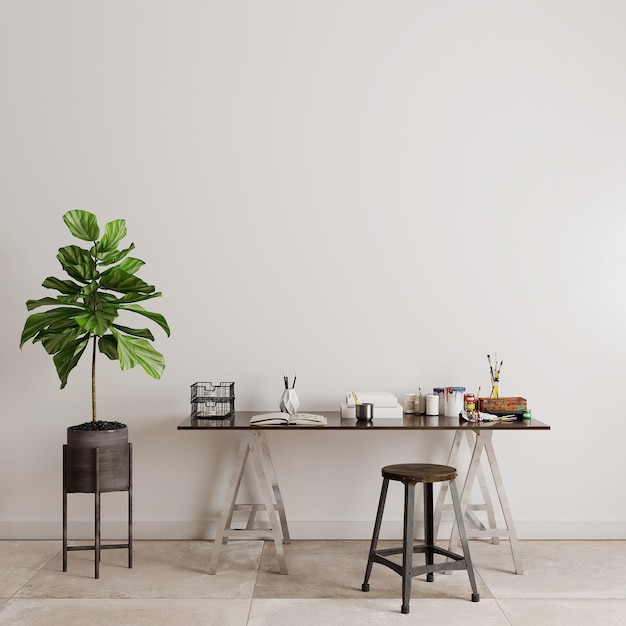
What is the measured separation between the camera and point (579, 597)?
3.39m

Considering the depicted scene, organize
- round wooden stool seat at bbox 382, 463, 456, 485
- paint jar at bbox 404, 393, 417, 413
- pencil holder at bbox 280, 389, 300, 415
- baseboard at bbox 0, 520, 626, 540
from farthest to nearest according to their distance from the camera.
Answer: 1. baseboard at bbox 0, 520, 626, 540
2. paint jar at bbox 404, 393, 417, 413
3. pencil holder at bbox 280, 389, 300, 415
4. round wooden stool seat at bbox 382, 463, 456, 485

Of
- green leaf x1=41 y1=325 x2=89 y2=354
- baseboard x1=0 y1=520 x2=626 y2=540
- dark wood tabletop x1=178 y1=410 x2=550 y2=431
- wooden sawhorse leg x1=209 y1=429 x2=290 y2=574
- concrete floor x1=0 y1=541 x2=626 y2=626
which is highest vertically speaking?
green leaf x1=41 y1=325 x2=89 y2=354

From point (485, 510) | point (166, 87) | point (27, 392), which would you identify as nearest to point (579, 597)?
point (485, 510)

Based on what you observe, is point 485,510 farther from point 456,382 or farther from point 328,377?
point 328,377

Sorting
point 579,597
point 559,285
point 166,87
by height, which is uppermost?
point 166,87

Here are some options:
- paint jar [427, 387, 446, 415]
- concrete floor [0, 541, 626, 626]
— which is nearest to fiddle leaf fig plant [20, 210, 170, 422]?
concrete floor [0, 541, 626, 626]

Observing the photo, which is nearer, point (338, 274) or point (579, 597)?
point (579, 597)

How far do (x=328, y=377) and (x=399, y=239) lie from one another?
0.85m

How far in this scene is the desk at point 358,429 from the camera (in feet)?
11.9

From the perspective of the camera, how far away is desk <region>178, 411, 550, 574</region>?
362 centimetres

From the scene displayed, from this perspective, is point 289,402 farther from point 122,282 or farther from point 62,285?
point 62,285

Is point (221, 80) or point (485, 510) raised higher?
point (221, 80)

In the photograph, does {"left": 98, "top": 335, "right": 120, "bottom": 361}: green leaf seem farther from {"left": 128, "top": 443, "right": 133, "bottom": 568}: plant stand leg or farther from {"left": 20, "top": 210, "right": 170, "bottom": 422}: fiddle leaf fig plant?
{"left": 128, "top": 443, "right": 133, "bottom": 568}: plant stand leg

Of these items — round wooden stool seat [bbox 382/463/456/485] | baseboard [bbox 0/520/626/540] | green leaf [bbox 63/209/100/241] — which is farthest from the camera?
baseboard [bbox 0/520/626/540]
